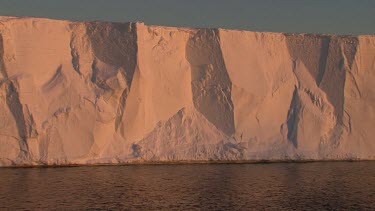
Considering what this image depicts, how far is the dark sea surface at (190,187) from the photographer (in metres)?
13.6

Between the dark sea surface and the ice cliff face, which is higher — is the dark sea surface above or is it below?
below

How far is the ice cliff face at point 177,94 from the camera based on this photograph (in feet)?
66.4

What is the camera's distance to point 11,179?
663 inches

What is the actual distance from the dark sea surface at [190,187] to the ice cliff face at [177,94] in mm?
1010

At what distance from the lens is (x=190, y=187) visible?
16047 millimetres

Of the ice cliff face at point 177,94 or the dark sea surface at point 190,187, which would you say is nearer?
the dark sea surface at point 190,187

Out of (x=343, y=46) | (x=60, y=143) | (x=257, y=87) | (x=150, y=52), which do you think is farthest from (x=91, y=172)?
(x=343, y=46)

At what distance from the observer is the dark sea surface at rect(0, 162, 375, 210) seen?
1360 centimetres

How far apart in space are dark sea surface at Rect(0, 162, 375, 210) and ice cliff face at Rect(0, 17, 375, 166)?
3.31 ft

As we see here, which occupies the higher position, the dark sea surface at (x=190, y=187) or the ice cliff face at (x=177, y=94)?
the ice cliff face at (x=177, y=94)

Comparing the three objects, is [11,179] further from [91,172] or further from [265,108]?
[265,108]

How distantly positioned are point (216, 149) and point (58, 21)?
715cm

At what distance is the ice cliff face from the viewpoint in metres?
20.2

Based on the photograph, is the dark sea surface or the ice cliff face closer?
the dark sea surface
